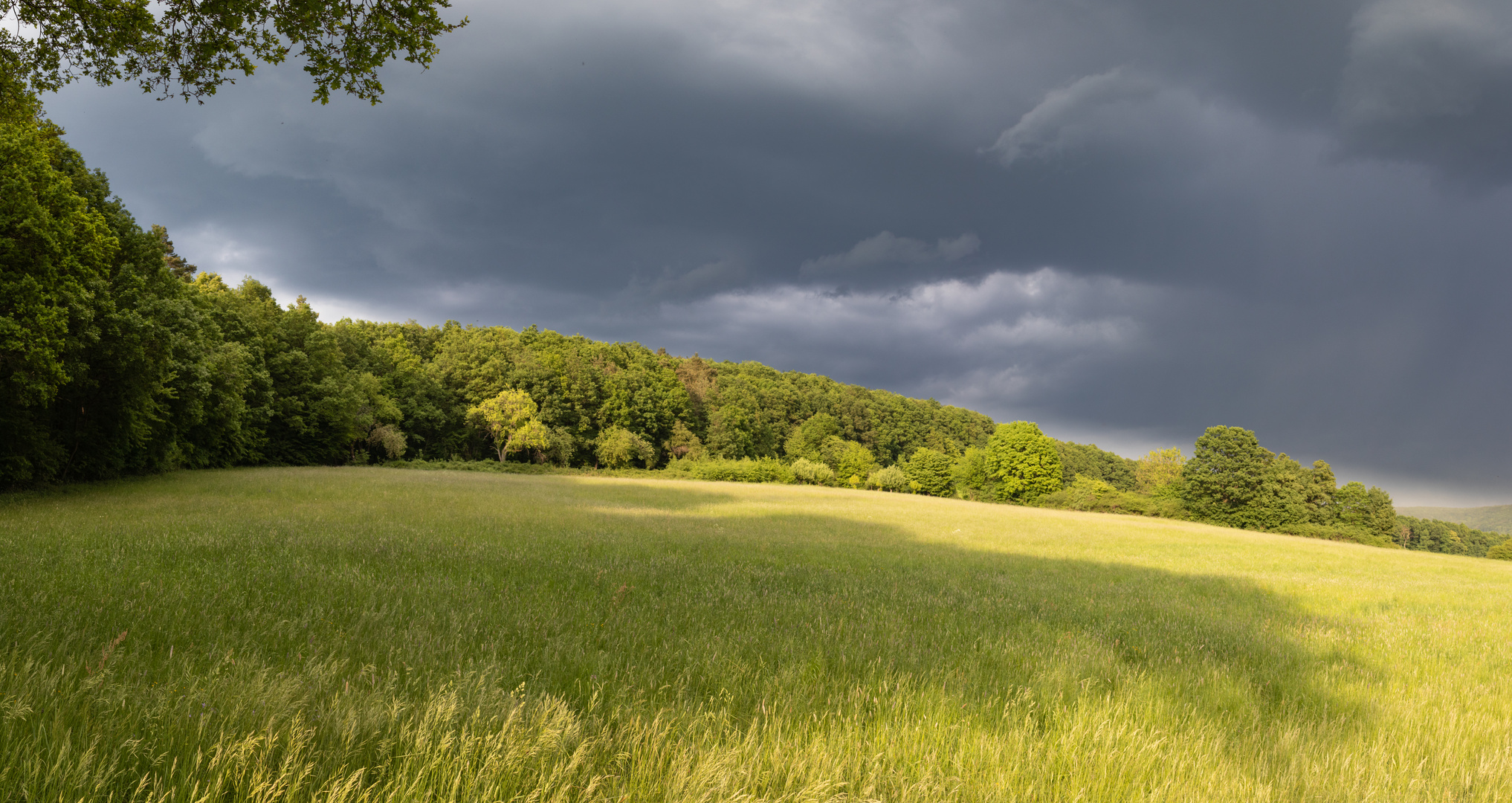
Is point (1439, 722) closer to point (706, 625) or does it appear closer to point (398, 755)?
point (706, 625)

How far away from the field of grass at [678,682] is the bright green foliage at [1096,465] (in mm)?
118416

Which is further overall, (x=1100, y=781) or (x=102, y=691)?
(x=1100, y=781)

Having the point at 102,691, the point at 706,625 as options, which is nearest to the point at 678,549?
the point at 706,625

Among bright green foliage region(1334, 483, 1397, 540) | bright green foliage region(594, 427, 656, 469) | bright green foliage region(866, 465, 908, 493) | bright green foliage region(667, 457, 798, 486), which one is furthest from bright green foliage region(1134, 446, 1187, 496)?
bright green foliage region(594, 427, 656, 469)

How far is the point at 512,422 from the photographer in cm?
6881

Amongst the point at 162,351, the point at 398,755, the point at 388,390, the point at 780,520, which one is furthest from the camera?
the point at 388,390

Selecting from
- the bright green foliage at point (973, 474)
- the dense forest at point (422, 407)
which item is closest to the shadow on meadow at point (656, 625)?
the dense forest at point (422, 407)

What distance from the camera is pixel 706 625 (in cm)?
585

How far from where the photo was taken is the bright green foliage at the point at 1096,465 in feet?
390

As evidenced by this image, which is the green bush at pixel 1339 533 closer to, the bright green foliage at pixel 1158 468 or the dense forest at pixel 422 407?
the dense forest at pixel 422 407

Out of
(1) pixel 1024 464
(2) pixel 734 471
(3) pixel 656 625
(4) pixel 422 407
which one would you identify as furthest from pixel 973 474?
(3) pixel 656 625

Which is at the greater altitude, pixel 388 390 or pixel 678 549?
pixel 388 390

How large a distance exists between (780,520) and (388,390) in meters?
59.7

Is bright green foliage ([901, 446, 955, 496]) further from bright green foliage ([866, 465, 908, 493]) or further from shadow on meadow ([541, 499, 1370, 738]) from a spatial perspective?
shadow on meadow ([541, 499, 1370, 738])
